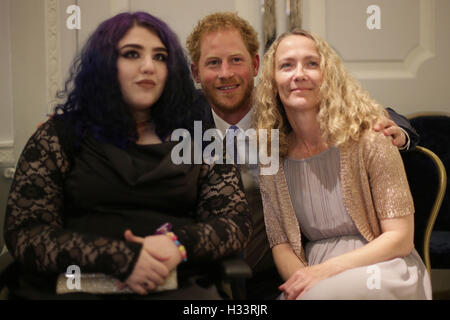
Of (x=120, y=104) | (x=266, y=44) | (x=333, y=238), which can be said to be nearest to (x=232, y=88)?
(x=266, y=44)

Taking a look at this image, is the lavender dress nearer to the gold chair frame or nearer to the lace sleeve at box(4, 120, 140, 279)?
the gold chair frame

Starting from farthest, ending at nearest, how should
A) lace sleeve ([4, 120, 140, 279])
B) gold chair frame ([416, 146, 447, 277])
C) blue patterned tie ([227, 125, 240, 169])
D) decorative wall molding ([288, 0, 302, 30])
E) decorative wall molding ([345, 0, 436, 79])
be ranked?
decorative wall molding ([345, 0, 436, 79]) → decorative wall molding ([288, 0, 302, 30]) → blue patterned tie ([227, 125, 240, 169]) → gold chair frame ([416, 146, 447, 277]) → lace sleeve ([4, 120, 140, 279])

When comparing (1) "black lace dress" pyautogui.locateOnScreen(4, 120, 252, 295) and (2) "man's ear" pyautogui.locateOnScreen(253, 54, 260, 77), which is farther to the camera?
(2) "man's ear" pyautogui.locateOnScreen(253, 54, 260, 77)

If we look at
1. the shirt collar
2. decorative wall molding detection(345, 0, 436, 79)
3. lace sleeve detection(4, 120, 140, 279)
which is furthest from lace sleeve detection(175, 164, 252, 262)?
decorative wall molding detection(345, 0, 436, 79)

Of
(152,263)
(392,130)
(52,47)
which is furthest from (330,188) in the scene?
(52,47)

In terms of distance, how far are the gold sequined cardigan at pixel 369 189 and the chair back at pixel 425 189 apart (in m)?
0.27

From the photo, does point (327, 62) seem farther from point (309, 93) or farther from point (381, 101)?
point (381, 101)

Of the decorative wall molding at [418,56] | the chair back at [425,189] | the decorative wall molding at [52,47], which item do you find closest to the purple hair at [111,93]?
the decorative wall molding at [52,47]

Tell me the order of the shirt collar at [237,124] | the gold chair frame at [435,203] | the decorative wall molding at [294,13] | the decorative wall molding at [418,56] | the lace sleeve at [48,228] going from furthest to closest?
the decorative wall molding at [418,56]
the decorative wall molding at [294,13]
the shirt collar at [237,124]
the gold chair frame at [435,203]
the lace sleeve at [48,228]

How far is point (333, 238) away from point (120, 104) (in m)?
0.83

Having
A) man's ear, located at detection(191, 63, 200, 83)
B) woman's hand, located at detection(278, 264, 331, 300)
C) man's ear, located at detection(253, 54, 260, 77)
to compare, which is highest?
man's ear, located at detection(253, 54, 260, 77)

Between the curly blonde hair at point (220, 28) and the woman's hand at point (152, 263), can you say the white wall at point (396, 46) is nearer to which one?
the curly blonde hair at point (220, 28)

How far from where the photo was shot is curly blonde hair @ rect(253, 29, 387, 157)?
4.39 ft

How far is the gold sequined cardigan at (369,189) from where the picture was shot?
4.22 feet
